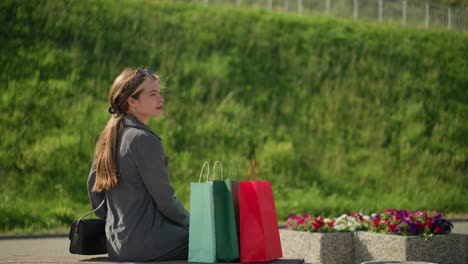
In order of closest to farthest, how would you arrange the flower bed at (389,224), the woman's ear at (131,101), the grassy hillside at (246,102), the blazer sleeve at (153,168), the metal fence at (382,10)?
the blazer sleeve at (153,168) → the woman's ear at (131,101) → the flower bed at (389,224) → the grassy hillside at (246,102) → the metal fence at (382,10)

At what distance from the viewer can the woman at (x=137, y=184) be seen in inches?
154

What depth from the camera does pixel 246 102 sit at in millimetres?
22781

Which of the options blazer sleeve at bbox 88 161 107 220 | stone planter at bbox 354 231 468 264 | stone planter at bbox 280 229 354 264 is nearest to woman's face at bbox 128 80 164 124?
blazer sleeve at bbox 88 161 107 220

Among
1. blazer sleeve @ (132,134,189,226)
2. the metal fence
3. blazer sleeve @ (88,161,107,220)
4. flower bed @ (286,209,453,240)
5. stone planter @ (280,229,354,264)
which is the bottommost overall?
stone planter @ (280,229,354,264)

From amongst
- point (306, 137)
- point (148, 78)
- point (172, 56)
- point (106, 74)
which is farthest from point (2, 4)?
point (148, 78)

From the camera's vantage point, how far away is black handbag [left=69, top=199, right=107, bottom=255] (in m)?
4.23

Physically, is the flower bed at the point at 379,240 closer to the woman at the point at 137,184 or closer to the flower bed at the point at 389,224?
the flower bed at the point at 389,224

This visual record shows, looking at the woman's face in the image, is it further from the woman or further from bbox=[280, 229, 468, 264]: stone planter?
bbox=[280, 229, 468, 264]: stone planter

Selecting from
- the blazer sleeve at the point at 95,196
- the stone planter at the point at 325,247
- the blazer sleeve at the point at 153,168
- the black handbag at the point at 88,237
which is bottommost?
the stone planter at the point at 325,247

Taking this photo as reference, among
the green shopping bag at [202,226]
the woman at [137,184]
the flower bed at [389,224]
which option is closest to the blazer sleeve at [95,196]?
the woman at [137,184]

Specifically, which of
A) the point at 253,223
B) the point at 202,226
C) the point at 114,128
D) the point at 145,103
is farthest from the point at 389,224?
the point at 114,128

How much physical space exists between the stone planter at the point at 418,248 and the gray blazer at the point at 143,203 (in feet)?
13.2

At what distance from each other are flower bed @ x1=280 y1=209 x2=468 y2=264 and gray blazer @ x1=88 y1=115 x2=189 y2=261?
3937 millimetres

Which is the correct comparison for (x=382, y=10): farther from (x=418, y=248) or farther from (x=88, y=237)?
(x=88, y=237)
